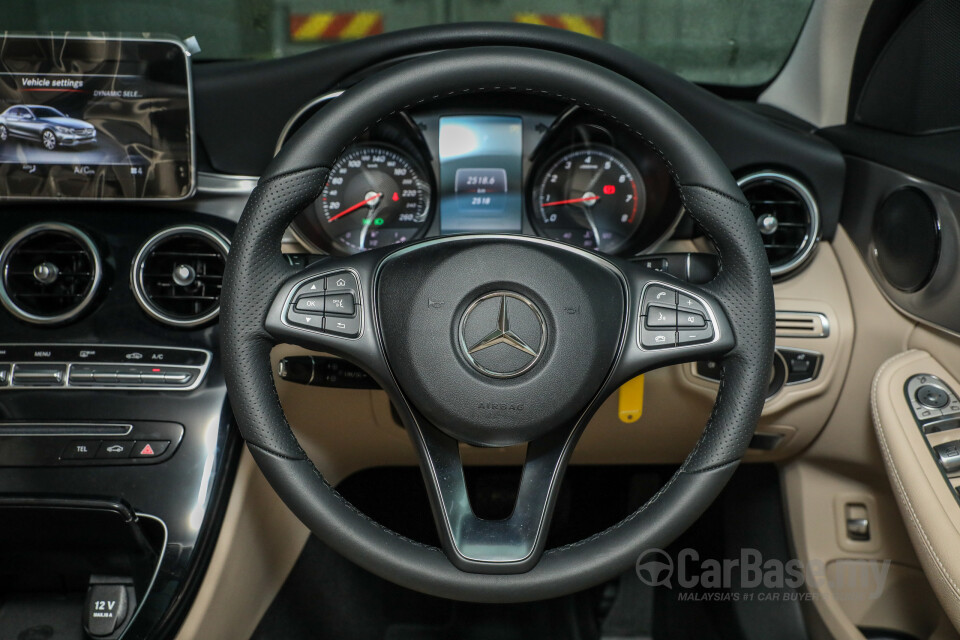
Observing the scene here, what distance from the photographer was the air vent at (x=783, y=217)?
1.27 metres

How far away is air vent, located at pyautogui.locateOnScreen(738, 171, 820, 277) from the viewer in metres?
1.27

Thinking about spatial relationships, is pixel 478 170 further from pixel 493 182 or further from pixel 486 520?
pixel 486 520

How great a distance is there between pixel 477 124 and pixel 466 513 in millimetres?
649

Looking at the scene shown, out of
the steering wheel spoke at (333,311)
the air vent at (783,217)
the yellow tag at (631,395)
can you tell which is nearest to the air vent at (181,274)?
the steering wheel spoke at (333,311)

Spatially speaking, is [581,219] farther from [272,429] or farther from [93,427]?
[93,427]

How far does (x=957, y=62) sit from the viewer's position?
4.23 feet

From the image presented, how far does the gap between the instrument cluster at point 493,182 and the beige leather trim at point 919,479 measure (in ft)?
1.35

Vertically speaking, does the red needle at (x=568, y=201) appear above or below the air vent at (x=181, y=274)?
above

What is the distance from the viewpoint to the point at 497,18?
1587 mm

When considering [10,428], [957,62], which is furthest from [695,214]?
[10,428]

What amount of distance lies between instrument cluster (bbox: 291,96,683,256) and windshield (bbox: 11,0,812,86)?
1.24 feet

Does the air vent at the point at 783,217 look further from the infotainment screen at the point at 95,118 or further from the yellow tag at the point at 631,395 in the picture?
the infotainment screen at the point at 95,118

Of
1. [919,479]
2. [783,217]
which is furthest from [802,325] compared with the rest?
[919,479]
